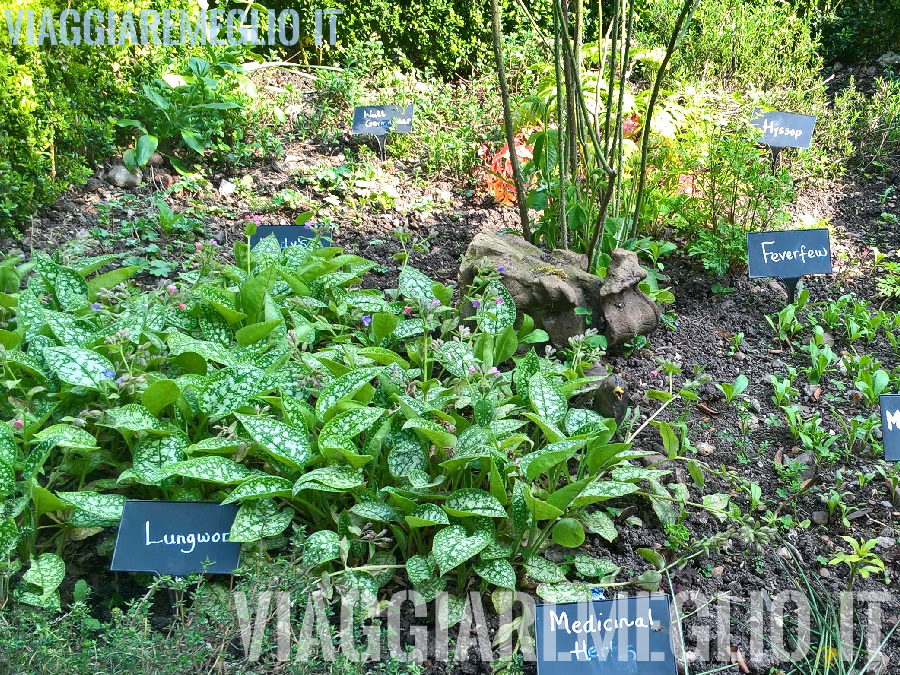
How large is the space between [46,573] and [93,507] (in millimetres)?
171

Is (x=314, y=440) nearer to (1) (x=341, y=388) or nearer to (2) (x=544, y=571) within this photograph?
(1) (x=341, y=388)

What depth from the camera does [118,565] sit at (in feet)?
5.83

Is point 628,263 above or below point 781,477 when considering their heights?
above

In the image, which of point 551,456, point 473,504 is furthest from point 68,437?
point 551,456

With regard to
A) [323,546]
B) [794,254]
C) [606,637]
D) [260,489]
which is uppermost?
[794,254]

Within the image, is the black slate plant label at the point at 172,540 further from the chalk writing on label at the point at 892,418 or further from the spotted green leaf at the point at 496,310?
the chalk writing on label at the point at 892,418

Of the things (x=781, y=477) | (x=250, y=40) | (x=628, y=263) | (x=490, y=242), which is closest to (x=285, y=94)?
(x=250, y=40)

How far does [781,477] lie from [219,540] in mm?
1588

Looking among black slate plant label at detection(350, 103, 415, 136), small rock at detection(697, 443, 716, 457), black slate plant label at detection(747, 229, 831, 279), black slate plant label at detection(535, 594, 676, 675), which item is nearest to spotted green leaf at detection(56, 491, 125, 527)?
black slate plant label at detection(535, 594, 676, 675)

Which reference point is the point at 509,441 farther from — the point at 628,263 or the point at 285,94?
the point at 285,94

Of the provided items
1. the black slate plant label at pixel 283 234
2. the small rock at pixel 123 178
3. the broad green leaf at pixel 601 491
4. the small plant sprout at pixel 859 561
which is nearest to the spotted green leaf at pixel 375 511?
the broad green leaf at pixel 601 491

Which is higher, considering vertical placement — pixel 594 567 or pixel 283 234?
pixel 283 234

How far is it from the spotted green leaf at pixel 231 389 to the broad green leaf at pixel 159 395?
0.27 feet

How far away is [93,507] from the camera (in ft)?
6.10
